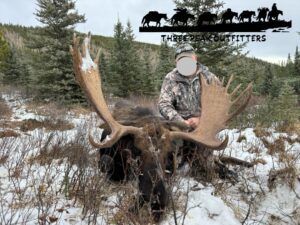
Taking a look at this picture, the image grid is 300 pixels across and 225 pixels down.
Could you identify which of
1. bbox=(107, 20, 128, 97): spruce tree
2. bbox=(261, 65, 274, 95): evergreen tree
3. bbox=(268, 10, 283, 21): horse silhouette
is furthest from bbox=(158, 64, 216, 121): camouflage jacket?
bbox=(261, 65, 274, 95): evergreen tree

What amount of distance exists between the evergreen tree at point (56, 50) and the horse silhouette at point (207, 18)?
497 centimetres

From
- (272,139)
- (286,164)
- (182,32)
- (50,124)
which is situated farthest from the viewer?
(182,32)

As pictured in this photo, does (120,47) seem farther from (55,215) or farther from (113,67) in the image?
(55,215)

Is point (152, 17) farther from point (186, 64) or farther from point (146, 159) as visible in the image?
point (146, 159)

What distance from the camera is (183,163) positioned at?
4648 millimetres

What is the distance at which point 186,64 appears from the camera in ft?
18.5

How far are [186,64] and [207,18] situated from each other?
9.85 metres

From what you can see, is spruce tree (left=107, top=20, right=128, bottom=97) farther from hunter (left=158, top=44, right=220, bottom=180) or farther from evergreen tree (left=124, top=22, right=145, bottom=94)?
hunter (left=158, top=44, right=220, bottom=180)

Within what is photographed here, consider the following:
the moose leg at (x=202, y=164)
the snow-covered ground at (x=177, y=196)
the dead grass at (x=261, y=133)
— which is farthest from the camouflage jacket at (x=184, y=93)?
the dead grass at (x=261, y=133)

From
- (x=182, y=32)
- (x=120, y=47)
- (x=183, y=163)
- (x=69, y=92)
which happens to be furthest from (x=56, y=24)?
(x=183, y=163)

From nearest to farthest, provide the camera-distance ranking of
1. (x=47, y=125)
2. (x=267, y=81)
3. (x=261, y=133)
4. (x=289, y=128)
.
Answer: (x=261, y=133) < (x=289, y=128) < (x=47, y=125) < (x=267, y=81)

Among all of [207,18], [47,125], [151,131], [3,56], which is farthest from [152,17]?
[3,56]

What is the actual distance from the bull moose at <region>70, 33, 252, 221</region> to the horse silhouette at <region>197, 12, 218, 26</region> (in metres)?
10.8

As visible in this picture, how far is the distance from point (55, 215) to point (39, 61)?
14.2 metres
